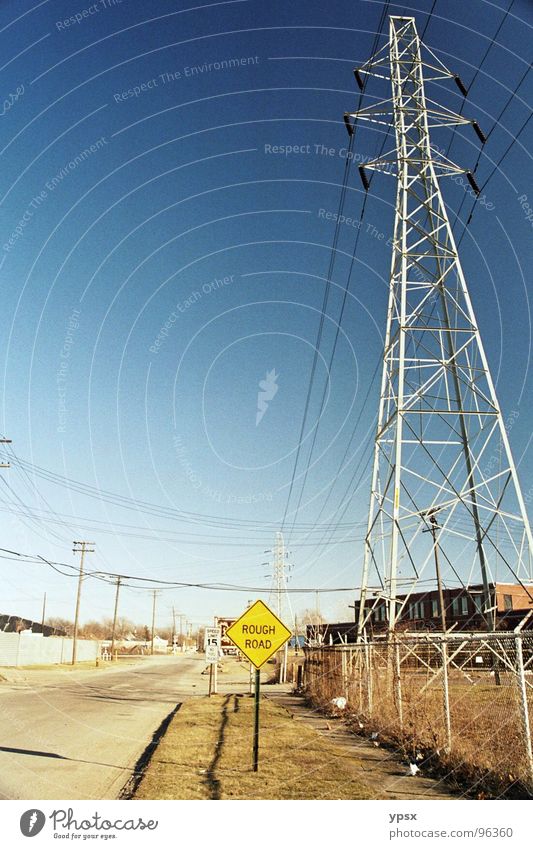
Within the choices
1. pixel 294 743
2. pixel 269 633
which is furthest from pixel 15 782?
pixel 294 743

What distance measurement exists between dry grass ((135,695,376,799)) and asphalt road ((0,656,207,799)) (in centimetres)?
72

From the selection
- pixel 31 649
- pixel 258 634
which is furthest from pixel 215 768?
pixel 31 649

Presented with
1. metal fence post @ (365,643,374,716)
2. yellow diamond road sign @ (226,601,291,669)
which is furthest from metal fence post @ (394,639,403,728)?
yellow diamond road sign @ (226,601,291,669)

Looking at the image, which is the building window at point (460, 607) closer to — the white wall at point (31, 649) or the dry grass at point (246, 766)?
the white wall at point (31, 649)

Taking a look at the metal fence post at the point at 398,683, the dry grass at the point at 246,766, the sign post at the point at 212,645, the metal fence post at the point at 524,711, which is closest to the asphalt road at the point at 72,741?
the dry grass at the point at 246,766

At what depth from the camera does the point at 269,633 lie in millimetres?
10133

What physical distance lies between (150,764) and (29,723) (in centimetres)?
803

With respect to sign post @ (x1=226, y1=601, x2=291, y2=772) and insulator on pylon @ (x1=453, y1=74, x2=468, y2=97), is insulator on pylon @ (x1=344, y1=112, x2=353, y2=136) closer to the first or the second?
insulator on pylon @ (x1=453, y1=74, x2=468, y2=97)

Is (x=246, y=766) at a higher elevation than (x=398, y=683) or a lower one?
lower

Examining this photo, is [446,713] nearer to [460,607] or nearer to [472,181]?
[472,181]

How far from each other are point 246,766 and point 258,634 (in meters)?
1.93

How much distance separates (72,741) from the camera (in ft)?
43.2

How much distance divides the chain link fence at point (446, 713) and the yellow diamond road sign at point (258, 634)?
2674 millimetres
